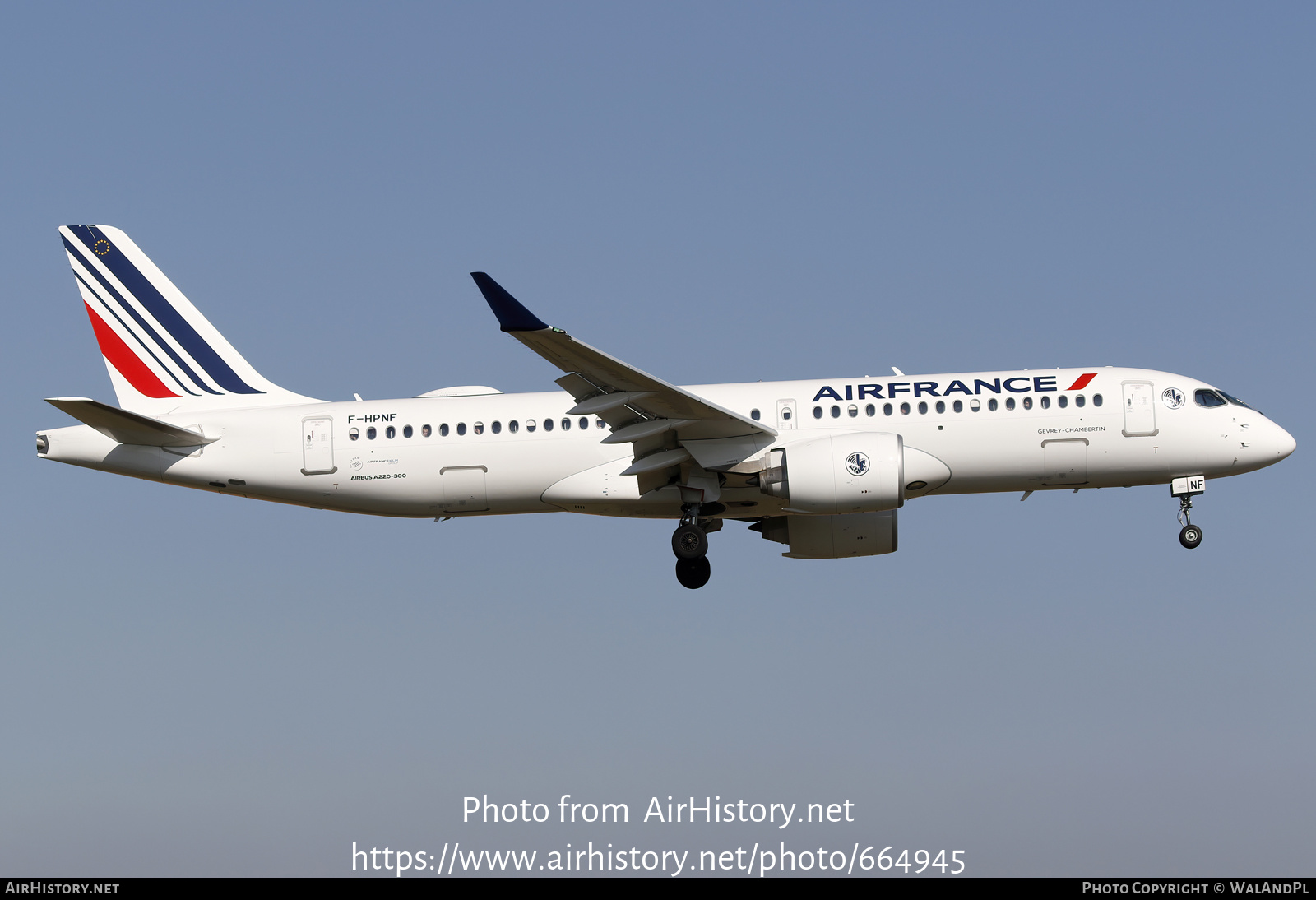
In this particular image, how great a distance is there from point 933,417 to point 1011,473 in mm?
2179

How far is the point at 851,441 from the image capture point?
31.0 meters

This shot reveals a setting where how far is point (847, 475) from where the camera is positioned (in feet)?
101

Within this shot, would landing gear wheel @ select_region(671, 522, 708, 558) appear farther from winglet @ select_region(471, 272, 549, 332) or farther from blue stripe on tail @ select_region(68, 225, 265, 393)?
blue stripe on tail @ select_region(68, 225, 265, 393)

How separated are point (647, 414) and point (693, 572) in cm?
428

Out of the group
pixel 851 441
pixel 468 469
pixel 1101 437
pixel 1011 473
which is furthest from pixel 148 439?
pixel 1101 437

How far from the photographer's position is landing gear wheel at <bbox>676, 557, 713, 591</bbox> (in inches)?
1318

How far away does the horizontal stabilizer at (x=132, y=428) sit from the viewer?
31469mm

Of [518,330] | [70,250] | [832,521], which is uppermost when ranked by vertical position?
[70,250]

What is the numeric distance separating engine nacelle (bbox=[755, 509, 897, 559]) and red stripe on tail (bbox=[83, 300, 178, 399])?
15682mm

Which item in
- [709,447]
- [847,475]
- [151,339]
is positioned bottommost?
[847,475]

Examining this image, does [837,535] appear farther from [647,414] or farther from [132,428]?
[132,428]

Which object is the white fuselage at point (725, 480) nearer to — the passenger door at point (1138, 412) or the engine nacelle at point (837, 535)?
the passenger door at point (1138, 412)

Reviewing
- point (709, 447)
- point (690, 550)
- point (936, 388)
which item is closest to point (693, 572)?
point (690, 550)

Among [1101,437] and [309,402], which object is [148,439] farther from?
[1101,437]
